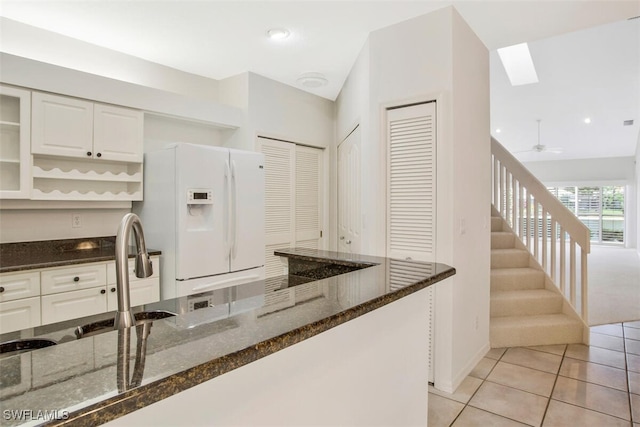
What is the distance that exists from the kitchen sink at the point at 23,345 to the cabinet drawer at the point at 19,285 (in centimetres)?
164

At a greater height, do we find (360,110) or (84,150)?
(360,110)

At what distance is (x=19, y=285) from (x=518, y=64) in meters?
6.61

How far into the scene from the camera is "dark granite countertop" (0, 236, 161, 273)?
2398mm

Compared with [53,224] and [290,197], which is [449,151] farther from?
[53,224]

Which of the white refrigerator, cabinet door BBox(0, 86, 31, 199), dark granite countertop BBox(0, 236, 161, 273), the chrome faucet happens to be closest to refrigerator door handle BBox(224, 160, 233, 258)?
the white refrigerator

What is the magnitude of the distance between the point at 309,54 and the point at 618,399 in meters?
3.51

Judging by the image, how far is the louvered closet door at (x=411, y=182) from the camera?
261 centimetres

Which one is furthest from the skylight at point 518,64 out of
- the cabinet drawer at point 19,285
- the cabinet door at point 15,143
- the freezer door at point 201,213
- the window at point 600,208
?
the window at point 600,208

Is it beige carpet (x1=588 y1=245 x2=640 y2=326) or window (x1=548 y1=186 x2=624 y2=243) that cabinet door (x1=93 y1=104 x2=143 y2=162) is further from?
window (x1=548 y1=186 x2=624 y2=243)

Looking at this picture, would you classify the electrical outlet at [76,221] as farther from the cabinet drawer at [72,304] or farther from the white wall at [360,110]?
the white wall at [360,110]

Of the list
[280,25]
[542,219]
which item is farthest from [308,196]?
[542,219]

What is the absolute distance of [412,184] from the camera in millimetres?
2695

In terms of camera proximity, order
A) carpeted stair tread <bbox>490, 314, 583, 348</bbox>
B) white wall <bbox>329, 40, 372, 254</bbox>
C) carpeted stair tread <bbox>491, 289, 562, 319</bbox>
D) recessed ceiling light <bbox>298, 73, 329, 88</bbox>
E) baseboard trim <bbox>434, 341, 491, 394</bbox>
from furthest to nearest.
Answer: carpeted stair tread <bbox>491, 289, 562, 319</bbox>, recessed ceiling light <bbox>298, 73, 329, 88</bbox>, carpeted stair tread <bbox>490, 314, 583, 348</bbox>, white wall <bbox>329, 40, 372, 254</bbox>, baseboard trim <bbox>434, 341, 491, 394</bbox>

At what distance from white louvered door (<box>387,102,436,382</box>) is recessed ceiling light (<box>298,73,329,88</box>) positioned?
0.99 meters
